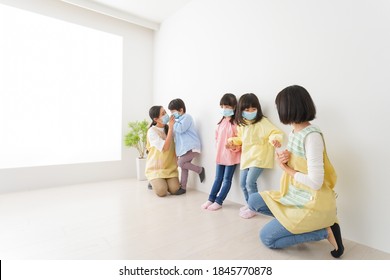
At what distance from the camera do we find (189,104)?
2.90 meters

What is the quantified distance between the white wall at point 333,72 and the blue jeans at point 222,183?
0.66 ft

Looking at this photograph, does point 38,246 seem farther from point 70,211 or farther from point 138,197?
point 138,197

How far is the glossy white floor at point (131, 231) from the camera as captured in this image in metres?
1.39

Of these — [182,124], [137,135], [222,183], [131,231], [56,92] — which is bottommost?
[131,231]

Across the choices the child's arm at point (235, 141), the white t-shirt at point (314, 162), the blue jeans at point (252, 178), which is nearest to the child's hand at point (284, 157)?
the white t-shirt at point (314, 162)

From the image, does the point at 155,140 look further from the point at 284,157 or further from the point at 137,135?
the point at 284,157

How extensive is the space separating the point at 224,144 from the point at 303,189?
988 millimetres

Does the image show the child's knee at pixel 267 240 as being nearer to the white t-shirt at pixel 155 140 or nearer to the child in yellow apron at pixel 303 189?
the child in yellow apron at pixel 303 189

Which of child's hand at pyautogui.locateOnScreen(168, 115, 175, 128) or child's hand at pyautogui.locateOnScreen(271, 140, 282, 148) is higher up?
child's hand at pyautogui.locateOnScreen(168, 115, 175, 128)

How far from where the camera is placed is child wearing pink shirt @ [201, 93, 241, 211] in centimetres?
220

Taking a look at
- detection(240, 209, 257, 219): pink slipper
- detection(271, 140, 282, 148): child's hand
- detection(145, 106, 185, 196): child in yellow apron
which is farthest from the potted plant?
detection(271, 140, 282, 148): child's hand

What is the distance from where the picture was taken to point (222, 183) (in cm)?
232

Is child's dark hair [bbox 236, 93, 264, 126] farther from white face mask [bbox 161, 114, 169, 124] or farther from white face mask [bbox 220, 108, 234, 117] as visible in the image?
white face mask [bbox 161, 114, 169, 124]

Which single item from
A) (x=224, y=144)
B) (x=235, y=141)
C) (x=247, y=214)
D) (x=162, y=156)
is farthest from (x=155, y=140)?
(x=247, y=214)
